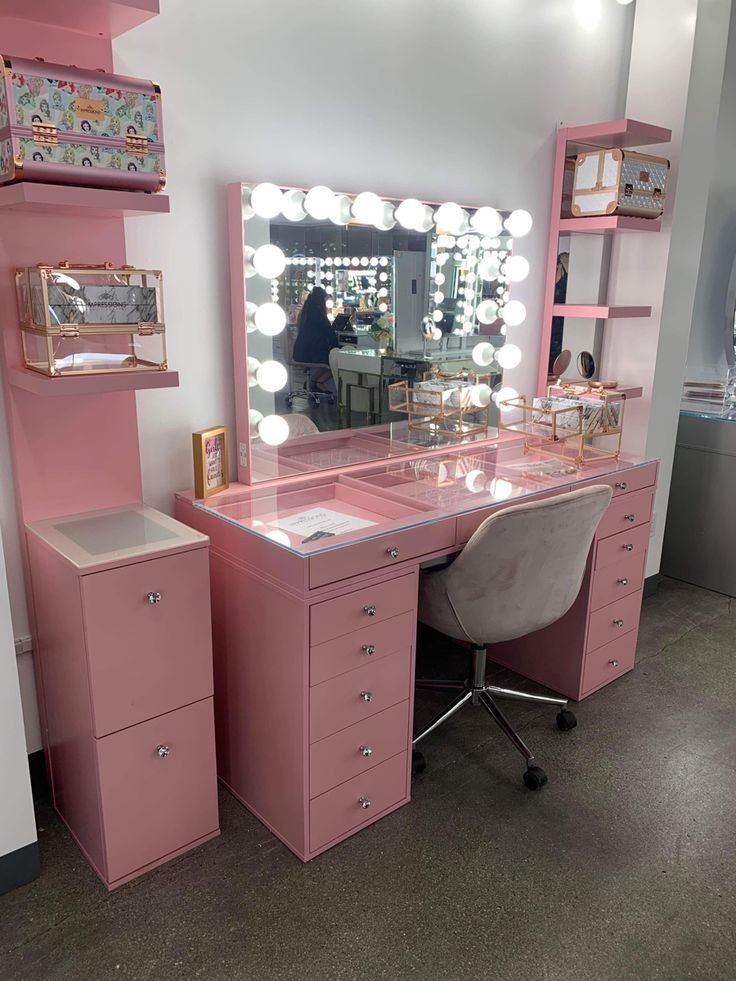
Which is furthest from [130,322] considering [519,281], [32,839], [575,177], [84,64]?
[575,177]

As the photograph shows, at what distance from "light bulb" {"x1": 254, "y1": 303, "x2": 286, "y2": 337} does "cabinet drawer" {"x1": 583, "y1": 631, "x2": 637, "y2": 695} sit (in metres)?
1.53

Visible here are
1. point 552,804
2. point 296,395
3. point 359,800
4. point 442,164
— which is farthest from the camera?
point 442,164

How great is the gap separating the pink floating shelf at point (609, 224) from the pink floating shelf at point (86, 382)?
5.87ft

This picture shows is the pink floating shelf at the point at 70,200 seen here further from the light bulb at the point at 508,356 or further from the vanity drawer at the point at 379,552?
the light bulb at the point at 508,356

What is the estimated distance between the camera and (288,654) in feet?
5.98

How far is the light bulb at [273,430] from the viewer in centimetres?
228

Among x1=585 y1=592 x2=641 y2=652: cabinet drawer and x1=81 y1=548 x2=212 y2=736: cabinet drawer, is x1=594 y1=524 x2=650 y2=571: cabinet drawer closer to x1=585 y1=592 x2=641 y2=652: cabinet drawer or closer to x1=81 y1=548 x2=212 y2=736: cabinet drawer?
x1=585 y1=592 x2=641 y2=652: cabinet drawer

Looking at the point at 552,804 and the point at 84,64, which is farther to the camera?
the point at 552,804

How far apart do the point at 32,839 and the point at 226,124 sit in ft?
6.19

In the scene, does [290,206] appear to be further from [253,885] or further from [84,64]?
[253,885]

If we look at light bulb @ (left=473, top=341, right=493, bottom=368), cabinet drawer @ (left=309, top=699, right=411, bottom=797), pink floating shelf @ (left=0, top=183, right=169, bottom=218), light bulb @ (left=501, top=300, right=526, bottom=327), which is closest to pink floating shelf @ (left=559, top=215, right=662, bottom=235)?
light bulb @ (left=501, top=300, right=526, bottom=327)

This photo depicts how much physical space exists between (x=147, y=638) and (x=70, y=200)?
0.96 metres

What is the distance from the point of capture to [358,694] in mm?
1928

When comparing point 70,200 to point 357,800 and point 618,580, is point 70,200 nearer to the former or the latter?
point 357,800
